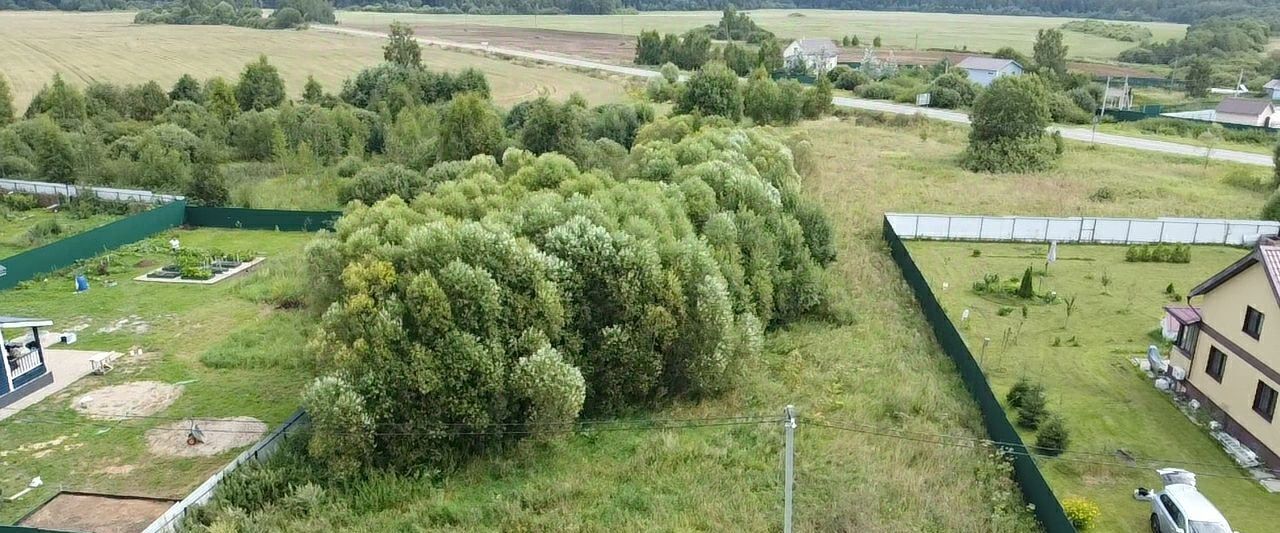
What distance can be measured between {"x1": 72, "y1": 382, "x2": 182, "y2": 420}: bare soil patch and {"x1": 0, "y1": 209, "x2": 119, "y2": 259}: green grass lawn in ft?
59.8

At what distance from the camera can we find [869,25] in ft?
538

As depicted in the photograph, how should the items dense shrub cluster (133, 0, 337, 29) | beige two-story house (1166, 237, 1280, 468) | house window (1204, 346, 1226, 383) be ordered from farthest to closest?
dense shrub cluster (133, 0, 337, 29), house window (1204, 346, 1226, 383), beige two-story house (1166, 237, 1280, 468)

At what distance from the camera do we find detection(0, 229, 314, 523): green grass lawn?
18562 mm

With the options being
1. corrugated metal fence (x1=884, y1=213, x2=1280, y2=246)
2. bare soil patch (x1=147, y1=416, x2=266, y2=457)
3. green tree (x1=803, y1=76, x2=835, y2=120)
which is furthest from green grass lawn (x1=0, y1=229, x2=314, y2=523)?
green tree (x1=803, y1=76, x2=835, y2=120)

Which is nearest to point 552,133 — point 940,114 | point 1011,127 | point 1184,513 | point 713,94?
point 713,94

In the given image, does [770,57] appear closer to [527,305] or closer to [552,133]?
[552,133]

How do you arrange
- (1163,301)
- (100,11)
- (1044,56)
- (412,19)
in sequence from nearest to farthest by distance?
1. (1163,301)
2. (1044,56)
3. (100,11)
4. (412,19)

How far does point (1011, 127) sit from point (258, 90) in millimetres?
54992

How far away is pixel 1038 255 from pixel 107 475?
33.2m

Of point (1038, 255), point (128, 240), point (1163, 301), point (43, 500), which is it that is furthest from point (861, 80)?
point (43, 500)

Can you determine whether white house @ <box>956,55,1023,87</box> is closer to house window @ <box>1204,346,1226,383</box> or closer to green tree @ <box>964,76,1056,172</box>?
green tree @ <box>964,76,1056,172</box>

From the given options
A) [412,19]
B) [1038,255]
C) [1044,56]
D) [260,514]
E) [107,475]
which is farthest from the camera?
[412,19]

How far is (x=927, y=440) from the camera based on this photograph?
775 inches

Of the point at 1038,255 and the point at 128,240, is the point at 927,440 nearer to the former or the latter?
the point at 1038,255
